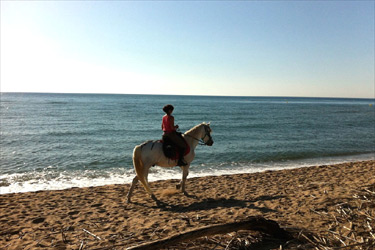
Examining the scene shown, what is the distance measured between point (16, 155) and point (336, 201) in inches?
703

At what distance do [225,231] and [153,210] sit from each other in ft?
11.3

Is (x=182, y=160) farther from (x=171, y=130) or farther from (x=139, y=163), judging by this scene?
(x=139, y=163)

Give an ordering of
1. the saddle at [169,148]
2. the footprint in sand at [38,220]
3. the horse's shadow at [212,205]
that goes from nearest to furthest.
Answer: the footprint in sand at [38,220]
the horse's shadow at [212,205]
the saddle at [169,148]

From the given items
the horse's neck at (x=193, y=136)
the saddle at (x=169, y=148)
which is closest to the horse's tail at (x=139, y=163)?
the saddle at (x=169, y=148)

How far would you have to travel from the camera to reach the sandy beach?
4.87m

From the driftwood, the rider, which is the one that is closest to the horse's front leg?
the rider

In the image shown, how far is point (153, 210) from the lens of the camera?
688 cm

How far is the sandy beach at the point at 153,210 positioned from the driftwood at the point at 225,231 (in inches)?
11.7

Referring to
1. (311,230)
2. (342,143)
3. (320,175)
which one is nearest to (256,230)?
(311,230)

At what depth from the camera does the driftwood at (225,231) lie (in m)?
3.41

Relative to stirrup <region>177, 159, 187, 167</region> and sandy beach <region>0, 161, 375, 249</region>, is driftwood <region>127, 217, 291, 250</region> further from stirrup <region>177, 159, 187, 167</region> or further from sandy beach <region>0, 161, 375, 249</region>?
stirrup <region>177, 159, 187, 167</region>

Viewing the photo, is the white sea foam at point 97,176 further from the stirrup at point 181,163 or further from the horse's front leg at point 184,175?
the stirrup at point 181,163

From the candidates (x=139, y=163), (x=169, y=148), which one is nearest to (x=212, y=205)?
(x=169, y=148)

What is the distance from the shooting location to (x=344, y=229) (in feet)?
15.0
